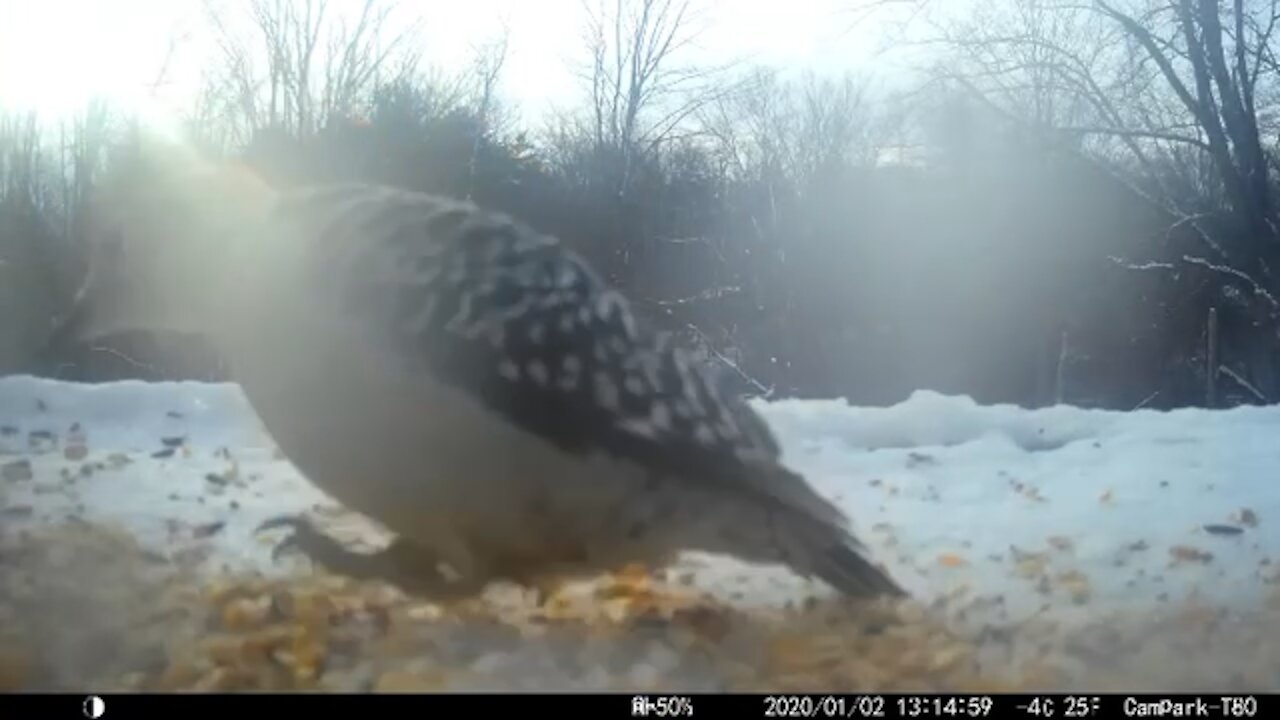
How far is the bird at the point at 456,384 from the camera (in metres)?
2.00

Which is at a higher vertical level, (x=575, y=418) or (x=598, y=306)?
(x=598, y=306)

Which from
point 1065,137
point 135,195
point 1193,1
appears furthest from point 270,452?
point 1193,1

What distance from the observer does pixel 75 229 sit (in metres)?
2.32

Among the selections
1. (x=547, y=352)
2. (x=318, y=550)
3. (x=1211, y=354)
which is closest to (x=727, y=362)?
(x=547, y=352)

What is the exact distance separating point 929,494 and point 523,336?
3.44 feet

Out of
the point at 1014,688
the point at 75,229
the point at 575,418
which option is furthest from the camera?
the point at 75,229

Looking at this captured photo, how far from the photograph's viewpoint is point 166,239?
212 centimetres
